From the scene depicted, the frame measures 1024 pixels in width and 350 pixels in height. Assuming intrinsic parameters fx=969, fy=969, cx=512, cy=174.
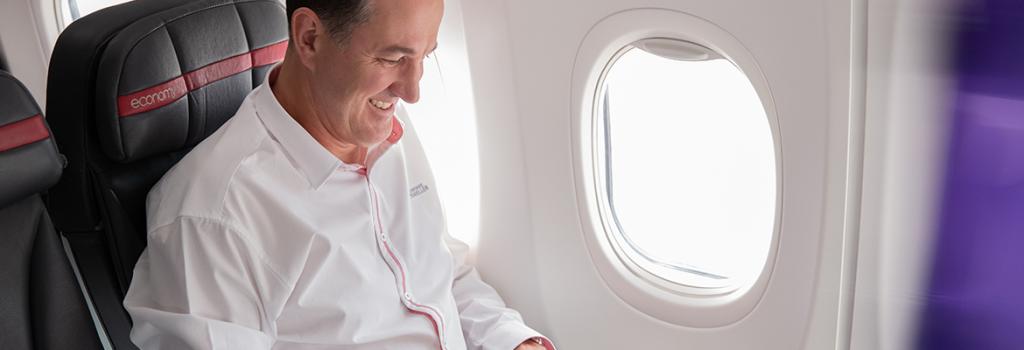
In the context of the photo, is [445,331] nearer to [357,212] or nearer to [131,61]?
[357,212]

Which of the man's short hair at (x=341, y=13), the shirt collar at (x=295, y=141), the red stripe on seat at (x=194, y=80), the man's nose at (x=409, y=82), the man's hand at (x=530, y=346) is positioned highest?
the man's short hair at (x=341, y=13)

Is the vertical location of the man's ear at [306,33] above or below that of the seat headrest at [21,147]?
above

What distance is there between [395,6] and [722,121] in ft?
2.88

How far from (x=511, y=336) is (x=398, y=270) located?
320 mm

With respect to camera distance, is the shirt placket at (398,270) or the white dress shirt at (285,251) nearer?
the white dress shirt at (285,251)

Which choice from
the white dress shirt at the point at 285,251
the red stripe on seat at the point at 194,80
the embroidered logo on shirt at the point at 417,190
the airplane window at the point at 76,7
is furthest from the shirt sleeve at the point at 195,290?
the airplane window at the point at 76,7

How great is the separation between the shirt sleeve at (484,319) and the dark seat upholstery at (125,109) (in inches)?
27.2

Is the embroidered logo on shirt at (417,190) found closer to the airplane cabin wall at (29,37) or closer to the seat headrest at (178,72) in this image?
the seat headrest at (178,72)

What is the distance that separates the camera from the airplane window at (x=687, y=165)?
208 cm

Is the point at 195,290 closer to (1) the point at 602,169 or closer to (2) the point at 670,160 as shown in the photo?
(1) the point at 602,169

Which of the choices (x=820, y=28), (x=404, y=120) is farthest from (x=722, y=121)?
(x=404, y=120)

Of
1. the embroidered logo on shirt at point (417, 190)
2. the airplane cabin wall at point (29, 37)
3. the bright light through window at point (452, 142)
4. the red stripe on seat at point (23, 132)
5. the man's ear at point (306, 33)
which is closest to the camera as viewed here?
the red stripe on seat at point (23, 132)

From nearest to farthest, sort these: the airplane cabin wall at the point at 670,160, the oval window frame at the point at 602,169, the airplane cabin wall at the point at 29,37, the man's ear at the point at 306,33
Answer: the man's ear at the point at 306,33
the airplane cabin wall at the point at 670,160
the oval window frame at the point at 602,169
the airplane cabin wall at the point at 29,37

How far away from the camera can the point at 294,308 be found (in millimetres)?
1713
